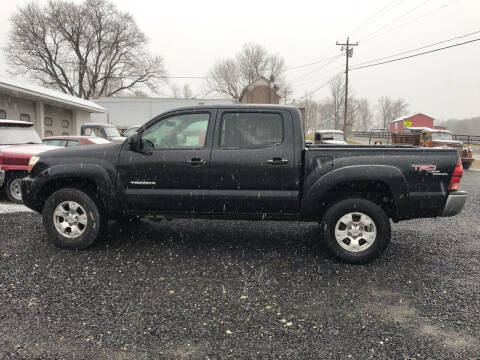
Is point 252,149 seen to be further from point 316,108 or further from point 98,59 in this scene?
point 316,108

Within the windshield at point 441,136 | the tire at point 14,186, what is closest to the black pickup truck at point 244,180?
the tire at point 14,186

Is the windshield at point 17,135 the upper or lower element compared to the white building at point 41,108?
lower

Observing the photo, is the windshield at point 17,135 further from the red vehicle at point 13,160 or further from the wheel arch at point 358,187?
the wheel arch at point 358,187

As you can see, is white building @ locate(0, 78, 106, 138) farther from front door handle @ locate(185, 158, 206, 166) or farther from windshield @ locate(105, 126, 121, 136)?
front door handle @ locate(185, 158, 206, 166)

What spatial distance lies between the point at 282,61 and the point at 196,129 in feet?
256

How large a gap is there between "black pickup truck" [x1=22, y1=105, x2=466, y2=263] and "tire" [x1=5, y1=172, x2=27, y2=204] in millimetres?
3448

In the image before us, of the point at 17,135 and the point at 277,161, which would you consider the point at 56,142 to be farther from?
the point at 277,161

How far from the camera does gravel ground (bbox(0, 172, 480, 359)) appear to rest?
108 inches

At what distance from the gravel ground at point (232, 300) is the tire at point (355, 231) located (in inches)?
6.3

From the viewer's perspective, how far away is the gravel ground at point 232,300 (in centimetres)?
274

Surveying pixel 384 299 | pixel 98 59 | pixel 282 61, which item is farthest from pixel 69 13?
pixel 384 299

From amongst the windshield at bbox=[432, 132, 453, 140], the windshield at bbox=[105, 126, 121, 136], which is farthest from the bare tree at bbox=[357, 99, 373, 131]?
the windshield at bbox=[105, 126, 121, 136]

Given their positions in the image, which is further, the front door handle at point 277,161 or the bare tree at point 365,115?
the bare tree at point 365,115

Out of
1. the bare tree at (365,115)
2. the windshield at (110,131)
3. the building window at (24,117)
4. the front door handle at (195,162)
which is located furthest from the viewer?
the bare tree at (365,115)
